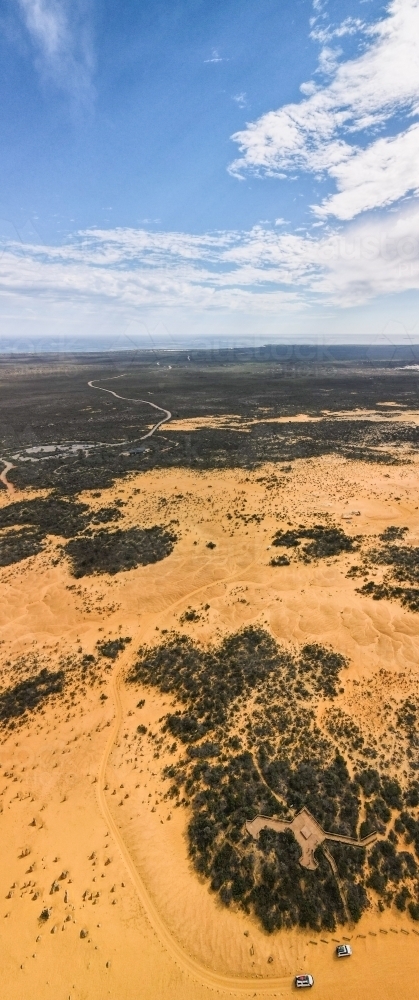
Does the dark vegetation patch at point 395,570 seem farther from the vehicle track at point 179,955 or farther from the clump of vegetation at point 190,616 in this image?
the vehicle track at point 179,955

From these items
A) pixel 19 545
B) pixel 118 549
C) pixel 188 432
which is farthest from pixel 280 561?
pixel 188 432

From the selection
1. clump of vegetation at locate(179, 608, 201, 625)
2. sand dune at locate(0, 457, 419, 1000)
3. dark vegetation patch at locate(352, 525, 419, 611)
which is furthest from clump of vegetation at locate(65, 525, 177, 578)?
dark vegetation patch at locate(352, 525, 419, 611)

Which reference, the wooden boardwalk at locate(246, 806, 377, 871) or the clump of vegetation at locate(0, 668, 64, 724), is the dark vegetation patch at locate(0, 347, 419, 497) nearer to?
the clump of vegetation at locate(0, 668, 64, 724)

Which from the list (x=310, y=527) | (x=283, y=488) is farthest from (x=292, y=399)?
(x=310, y=527)

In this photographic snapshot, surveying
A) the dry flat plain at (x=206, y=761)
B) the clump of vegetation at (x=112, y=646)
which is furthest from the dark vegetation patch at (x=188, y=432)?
the clump of vegetation at (x=112, y=646)

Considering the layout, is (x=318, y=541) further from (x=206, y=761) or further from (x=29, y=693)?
(x=29, y=693)

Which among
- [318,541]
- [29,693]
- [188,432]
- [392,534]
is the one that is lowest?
[29,693]

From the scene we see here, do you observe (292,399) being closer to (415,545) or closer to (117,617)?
(415,545)
